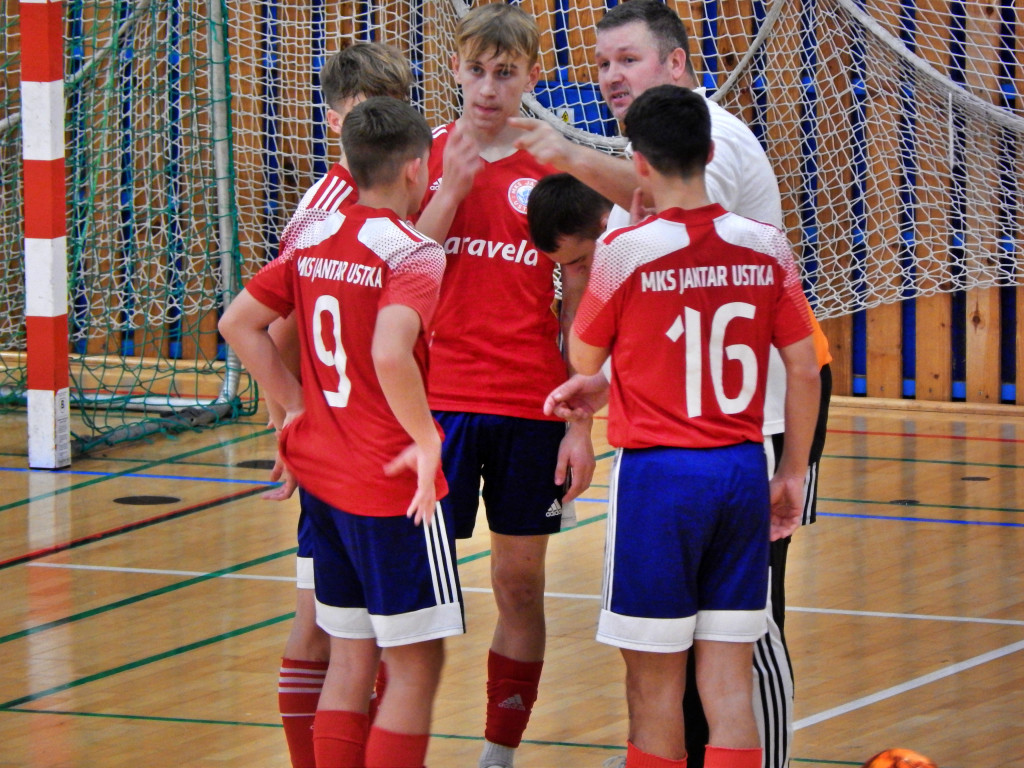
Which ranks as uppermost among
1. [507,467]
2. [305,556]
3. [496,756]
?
[507,467]

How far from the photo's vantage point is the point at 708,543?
2.64 metres

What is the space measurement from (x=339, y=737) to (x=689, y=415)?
2.88 ft

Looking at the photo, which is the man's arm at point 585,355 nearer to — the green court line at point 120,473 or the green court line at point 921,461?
the green court line at point 120,473

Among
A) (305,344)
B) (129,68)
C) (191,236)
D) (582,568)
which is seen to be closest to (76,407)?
(191,236)

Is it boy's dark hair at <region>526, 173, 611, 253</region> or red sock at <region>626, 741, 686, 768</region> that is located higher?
boy's dark hair at <region>526, 173, 611, 253</region>

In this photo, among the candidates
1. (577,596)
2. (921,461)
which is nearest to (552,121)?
(921,461)

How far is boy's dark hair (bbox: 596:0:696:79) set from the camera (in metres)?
3.04

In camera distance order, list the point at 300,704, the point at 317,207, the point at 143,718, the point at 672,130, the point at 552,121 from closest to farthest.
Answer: the point at 672,130 → the point at 317,207 → the point at 300,704 → the point at 143,718 → the point at 552,121

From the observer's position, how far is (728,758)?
261 cm

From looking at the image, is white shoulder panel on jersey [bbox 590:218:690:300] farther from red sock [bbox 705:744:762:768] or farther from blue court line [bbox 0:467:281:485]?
blue court line [bbox 0:467:281:485]

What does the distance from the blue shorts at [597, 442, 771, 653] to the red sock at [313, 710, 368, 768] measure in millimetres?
497

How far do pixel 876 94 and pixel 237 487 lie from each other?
156 inches

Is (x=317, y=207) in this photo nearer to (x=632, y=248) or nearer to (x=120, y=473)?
(x=632, y=248)

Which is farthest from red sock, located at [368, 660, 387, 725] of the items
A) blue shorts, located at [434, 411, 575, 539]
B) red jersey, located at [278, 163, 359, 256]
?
red jersey, located at [278, 163, 359, 256]
